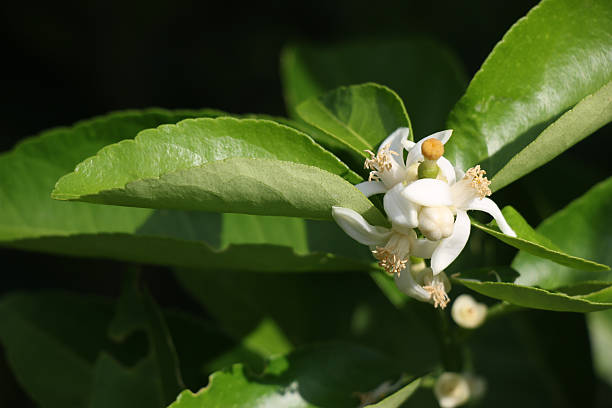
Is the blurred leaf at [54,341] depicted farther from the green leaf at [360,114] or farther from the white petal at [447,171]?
the white petal at [447,171]

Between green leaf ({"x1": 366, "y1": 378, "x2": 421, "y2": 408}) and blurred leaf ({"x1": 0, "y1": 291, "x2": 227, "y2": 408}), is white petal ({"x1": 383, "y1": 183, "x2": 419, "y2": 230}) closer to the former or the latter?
green leaf ({"x1": 366, "y1": 378, "x2": 421, "y2": 408})

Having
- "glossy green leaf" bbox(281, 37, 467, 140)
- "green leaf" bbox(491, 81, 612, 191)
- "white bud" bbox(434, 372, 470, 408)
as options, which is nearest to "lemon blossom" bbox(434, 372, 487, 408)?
"white bud" bbox(434, 372, 470, 408)

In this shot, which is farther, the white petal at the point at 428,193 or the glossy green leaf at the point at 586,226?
the glossy green leaf at the point at 586,226

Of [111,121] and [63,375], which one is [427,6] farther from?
[63,375]

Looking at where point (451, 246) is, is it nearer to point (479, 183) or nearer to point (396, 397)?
point (479, 183)

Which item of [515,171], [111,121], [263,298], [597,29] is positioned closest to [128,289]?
[111,121]

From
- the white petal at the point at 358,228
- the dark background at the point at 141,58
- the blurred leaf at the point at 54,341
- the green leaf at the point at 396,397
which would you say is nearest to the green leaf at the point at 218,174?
the white petal at the point at 358,228
